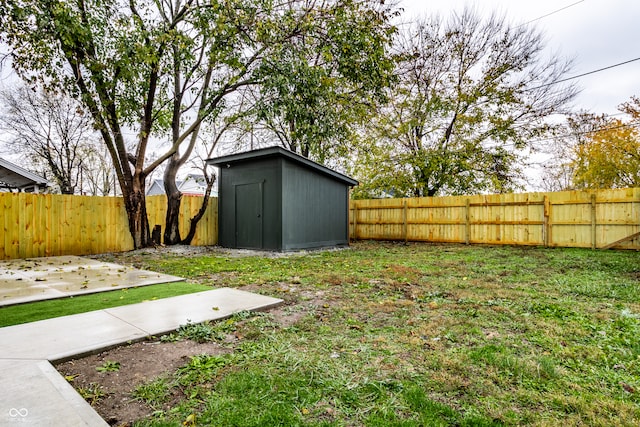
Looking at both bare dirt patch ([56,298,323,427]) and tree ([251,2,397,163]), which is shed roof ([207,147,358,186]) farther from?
bare dirt patch ([56,298,323,427])

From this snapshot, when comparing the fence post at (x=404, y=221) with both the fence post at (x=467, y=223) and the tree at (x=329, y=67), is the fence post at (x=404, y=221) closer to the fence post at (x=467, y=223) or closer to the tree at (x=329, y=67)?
the fence post at (x=467, y=223)

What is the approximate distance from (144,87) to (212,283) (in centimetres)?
594

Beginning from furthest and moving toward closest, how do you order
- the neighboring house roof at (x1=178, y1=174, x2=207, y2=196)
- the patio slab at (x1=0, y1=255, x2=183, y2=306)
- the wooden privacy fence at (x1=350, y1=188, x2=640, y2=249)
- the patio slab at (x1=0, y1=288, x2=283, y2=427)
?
the neighboring house roof at (x1=178, y1=174, x2=207, y2=196) < the wooden privacy fence at (x1=350, y1=188, x2=640, y2=249) < the patio slab at (x1=0, y1=255, x2=183, y2=306) < the patio slab at (x1=0, y1=288, x2=283, y2=427)

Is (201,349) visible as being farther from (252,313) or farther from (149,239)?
(149,239)

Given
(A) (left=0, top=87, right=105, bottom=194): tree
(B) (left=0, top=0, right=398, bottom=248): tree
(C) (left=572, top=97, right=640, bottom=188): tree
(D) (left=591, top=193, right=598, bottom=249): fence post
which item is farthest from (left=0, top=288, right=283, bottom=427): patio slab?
(C) (left=572, top=97, right=640, bottom=188): tree

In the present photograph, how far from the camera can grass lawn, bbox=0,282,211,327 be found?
9.43 feet

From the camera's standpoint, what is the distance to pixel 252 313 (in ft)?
10.0

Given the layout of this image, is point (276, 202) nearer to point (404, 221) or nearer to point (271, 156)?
point (271, 156)

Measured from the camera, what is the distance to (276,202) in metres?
8.42

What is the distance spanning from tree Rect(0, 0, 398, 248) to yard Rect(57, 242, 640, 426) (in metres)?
5.63

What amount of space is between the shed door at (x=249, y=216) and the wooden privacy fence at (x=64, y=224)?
7.49 feet

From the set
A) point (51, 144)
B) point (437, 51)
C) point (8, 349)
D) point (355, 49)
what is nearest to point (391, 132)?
point (437, 51)

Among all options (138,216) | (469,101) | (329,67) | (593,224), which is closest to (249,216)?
(138,216)

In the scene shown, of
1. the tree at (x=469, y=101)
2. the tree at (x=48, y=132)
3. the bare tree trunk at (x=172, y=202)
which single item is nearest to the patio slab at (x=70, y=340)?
the bare tree trunk at (x=172, y=202)
